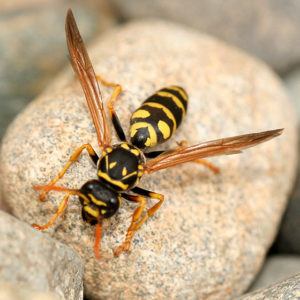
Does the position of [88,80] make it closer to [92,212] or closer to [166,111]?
[166,111]

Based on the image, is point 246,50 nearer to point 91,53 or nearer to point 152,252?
point 91,53

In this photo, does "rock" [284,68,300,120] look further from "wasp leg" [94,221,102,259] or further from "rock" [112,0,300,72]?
"wasp leg" [94,221,102,259]

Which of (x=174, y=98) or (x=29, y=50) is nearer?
(x=174, y=98)

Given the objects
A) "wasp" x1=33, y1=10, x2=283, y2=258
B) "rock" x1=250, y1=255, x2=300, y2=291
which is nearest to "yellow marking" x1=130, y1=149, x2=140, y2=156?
"wasp" x1=33, y1=10, x2=283, y2=258

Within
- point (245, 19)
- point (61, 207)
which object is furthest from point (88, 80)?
point (245, 19)

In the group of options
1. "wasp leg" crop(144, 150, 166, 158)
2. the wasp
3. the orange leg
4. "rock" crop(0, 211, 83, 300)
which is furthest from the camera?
the orange leg

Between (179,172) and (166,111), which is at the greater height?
(166,111)

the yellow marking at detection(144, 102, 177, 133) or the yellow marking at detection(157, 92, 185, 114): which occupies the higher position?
the yellow marking at detection(157, 92, 185, 114)
